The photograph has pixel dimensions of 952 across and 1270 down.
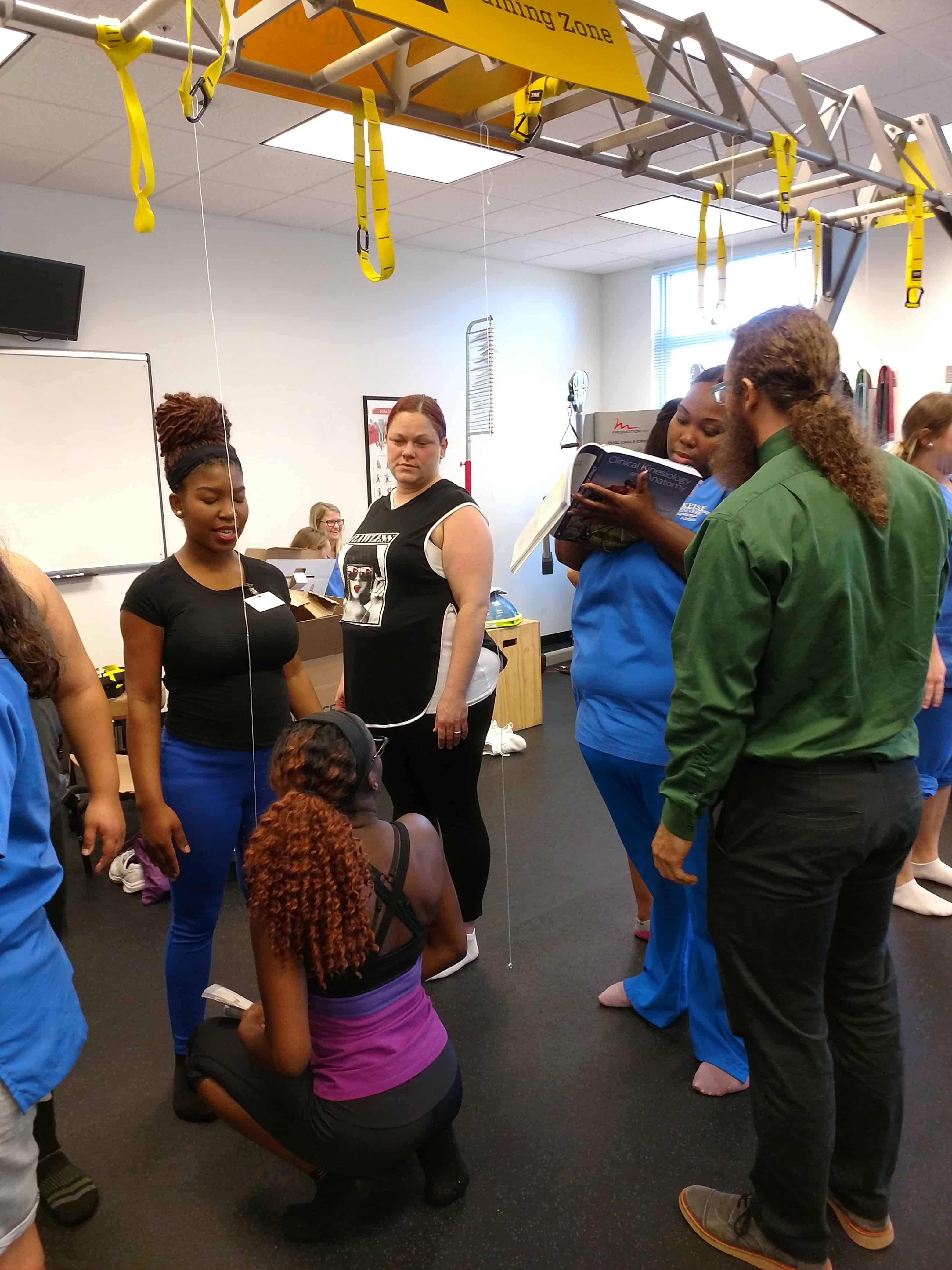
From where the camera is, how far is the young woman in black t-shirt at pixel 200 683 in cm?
172

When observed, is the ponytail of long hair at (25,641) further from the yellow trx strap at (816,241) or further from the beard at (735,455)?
the yellow trx strap at (816,241)

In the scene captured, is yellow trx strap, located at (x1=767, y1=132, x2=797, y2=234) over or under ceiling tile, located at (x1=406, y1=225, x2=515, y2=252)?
under

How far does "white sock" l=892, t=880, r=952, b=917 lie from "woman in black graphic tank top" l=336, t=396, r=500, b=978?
4.50 ft

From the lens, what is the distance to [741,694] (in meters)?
1.25

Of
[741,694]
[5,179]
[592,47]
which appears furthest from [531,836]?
[5,179]

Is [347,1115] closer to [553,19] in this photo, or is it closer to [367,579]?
[367,579]

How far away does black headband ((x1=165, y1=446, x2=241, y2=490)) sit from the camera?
5.64 feet

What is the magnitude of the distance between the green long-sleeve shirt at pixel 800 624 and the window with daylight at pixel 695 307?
4.81 m

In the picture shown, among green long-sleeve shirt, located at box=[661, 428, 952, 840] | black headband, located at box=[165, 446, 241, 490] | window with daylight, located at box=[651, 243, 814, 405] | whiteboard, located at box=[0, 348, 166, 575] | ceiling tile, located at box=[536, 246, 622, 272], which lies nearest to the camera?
green long-sleeve shirt, located at box=[661, 428, 952, 840]

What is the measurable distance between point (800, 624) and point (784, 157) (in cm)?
162

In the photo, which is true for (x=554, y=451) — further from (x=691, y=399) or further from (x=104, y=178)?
(x=691, y=399)

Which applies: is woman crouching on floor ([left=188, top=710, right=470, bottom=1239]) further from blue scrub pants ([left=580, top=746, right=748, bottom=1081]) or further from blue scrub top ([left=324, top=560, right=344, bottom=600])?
blue scrub top ([left=324, top=560, right=344, bottom=600])

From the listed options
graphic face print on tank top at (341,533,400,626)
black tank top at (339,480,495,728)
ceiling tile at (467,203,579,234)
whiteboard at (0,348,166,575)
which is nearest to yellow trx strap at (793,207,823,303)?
black tank top at (339,480,495,728)

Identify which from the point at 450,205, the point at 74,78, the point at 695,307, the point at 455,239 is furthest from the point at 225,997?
the point at 695,307
